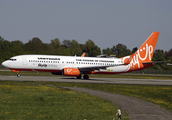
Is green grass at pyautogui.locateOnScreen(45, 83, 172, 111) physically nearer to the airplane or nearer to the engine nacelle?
the engine nacelle

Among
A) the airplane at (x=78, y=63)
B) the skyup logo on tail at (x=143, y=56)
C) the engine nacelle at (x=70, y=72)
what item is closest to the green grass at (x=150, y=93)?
the engine nacelle at (x=70, y=72)

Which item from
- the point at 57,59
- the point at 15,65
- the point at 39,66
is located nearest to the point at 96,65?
the point at 57,59

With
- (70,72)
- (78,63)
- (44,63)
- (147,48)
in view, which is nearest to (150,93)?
(70,72)

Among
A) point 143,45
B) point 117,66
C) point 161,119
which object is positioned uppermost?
→ point 143,45

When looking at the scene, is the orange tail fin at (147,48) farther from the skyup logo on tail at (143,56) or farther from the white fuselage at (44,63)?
the white fuselage at (44,63)

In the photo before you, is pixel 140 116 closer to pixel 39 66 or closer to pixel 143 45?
pixel 39 66

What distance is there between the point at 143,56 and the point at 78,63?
14.8 metres

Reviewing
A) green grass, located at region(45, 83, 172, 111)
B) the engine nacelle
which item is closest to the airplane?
the engine nacelle

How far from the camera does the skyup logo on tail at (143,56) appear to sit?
167ft

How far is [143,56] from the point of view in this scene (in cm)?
5175

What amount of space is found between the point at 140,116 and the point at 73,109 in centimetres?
416

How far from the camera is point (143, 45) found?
172ft

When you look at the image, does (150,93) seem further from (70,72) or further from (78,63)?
(78,63)

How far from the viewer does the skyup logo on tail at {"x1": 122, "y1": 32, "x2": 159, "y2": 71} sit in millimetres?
50938
